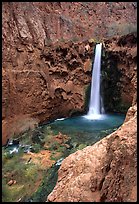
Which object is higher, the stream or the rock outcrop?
the rock outcrop

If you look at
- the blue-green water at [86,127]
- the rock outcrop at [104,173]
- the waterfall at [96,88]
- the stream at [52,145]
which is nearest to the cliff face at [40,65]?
the waterfall at [96,88]

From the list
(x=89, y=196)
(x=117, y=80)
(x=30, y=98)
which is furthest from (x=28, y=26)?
(x=89, y=196)

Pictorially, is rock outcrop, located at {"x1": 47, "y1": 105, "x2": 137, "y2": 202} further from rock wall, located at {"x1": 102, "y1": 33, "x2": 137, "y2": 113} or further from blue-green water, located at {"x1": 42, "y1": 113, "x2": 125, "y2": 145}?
rock wall, located at {"x1": 102, "y1": 33, "x2": 137, "y2": 113}

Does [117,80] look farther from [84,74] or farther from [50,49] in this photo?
[50,49]

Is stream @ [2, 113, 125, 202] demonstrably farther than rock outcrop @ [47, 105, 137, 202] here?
Yes

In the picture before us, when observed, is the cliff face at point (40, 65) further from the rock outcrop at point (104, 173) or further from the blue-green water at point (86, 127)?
the rock outcrop at point (104, 173)

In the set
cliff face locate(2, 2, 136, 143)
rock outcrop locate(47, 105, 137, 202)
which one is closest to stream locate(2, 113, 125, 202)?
cliff face locate(2, 2, 136, 143)

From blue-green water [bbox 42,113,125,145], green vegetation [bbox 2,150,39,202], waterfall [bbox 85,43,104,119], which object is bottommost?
green vegetation [bbox 2,150,39,202]
